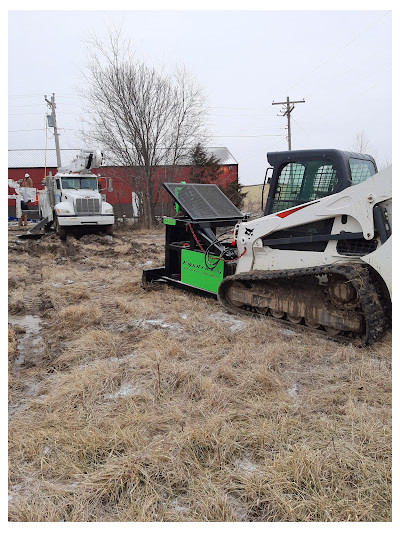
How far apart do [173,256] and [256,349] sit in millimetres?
3281

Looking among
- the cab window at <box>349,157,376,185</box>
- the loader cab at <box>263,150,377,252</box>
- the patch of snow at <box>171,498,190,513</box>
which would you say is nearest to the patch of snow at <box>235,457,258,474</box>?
the patch of snow at <box>171,498,190,513</box>

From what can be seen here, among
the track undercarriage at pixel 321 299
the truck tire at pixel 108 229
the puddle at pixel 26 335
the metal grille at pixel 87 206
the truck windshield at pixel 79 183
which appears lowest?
the puddle at pixel 26 335

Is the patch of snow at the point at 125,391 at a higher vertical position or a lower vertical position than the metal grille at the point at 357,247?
lower

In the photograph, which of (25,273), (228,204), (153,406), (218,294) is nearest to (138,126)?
(25,273)

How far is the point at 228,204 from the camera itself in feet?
23.1

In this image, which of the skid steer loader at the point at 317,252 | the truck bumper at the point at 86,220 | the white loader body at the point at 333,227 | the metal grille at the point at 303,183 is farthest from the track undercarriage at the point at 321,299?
the truck bumper at the point at 86,220

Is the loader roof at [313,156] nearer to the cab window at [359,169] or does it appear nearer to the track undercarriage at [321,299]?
the cab window at [359,169]

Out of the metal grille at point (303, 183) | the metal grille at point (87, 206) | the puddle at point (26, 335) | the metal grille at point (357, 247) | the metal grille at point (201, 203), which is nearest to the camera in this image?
the metal grille at point (357, 247)

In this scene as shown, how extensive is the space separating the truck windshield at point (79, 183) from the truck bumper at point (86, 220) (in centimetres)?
166

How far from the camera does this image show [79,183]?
50.0ft

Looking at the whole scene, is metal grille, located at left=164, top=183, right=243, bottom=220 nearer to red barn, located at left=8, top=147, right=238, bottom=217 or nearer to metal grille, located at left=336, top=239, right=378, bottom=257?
metal grille, located at left=336, top=239, right=378, bottom=257

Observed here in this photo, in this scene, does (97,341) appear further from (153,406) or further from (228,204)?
(228,204)

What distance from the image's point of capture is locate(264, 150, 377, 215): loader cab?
4613 mm

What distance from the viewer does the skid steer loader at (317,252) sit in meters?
4.07
